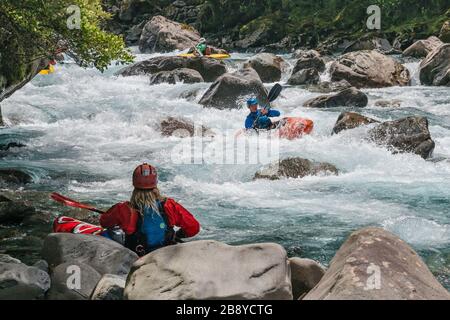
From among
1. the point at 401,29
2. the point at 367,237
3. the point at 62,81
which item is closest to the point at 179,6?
the point at 401,29

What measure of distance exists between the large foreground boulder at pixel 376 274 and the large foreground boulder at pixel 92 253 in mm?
1929

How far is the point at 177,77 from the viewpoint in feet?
67.4

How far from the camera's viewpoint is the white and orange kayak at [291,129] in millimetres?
13492

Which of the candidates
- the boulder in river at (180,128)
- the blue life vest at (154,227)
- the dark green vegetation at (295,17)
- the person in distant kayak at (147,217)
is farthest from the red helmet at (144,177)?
the dark green vegetation at (295,17)

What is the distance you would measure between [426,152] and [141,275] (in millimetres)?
8722

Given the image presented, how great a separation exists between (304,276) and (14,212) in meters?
4.69

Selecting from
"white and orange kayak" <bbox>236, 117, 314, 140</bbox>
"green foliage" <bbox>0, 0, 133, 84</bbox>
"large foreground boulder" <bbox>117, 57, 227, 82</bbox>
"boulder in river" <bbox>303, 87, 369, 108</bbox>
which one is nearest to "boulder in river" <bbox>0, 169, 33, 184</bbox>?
"green foliage" <bbox>0, 0, 133, 84</bbox>

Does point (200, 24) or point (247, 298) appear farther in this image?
point (200, 24)

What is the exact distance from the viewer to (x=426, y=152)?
11812 millimetres

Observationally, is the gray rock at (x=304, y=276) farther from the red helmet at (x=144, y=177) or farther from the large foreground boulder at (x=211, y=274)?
the red helmet at (x=144, y=177)

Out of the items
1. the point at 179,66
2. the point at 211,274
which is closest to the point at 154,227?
the point at 211,274

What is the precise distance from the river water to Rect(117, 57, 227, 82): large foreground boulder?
2.41 metres

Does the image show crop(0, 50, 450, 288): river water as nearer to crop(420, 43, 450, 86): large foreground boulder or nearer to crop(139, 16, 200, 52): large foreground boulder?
crop(420, 43, 450, 86): large foreground boulder
